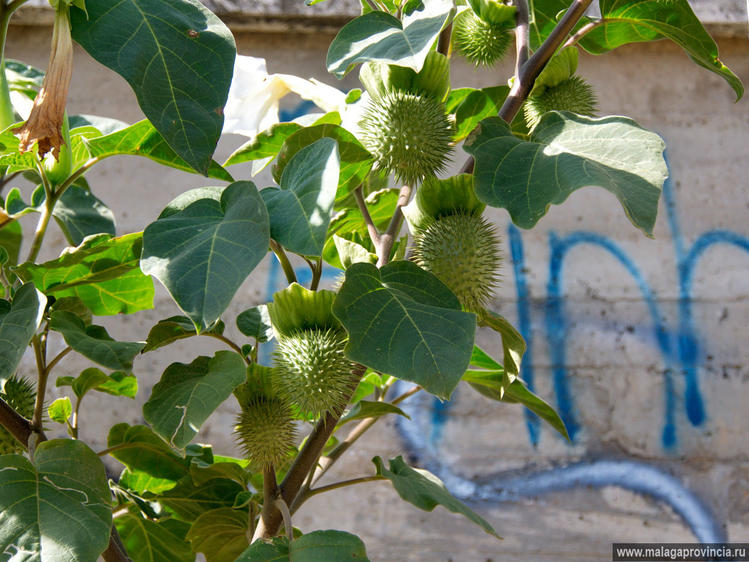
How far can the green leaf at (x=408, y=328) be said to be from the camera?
0.53 metres

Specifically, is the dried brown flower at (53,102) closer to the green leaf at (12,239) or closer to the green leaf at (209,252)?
the green leaf at (209,252)

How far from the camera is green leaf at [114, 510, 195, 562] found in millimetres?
890

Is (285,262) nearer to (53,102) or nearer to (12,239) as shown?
(53,102)

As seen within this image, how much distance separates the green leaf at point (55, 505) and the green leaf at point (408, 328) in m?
0.25

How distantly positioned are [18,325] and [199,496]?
13.7 inches

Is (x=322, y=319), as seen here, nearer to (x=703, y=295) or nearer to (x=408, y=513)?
(x=408, y=513)

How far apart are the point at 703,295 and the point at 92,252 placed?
1.73 m

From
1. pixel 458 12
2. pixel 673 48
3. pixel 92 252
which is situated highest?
pixel 673 48

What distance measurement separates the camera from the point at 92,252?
736mm

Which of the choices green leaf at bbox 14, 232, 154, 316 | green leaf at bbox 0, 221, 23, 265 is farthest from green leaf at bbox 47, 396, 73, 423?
green leaf at bbox 0, 221, 23, 265

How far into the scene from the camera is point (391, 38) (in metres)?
0.62

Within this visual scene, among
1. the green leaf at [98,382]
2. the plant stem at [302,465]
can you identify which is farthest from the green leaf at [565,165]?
the green leaf at [98,382]

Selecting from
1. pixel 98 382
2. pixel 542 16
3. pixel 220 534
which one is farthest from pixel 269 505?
pixel 542 16

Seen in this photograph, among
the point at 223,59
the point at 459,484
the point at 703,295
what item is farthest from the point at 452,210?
the point at 703,295
